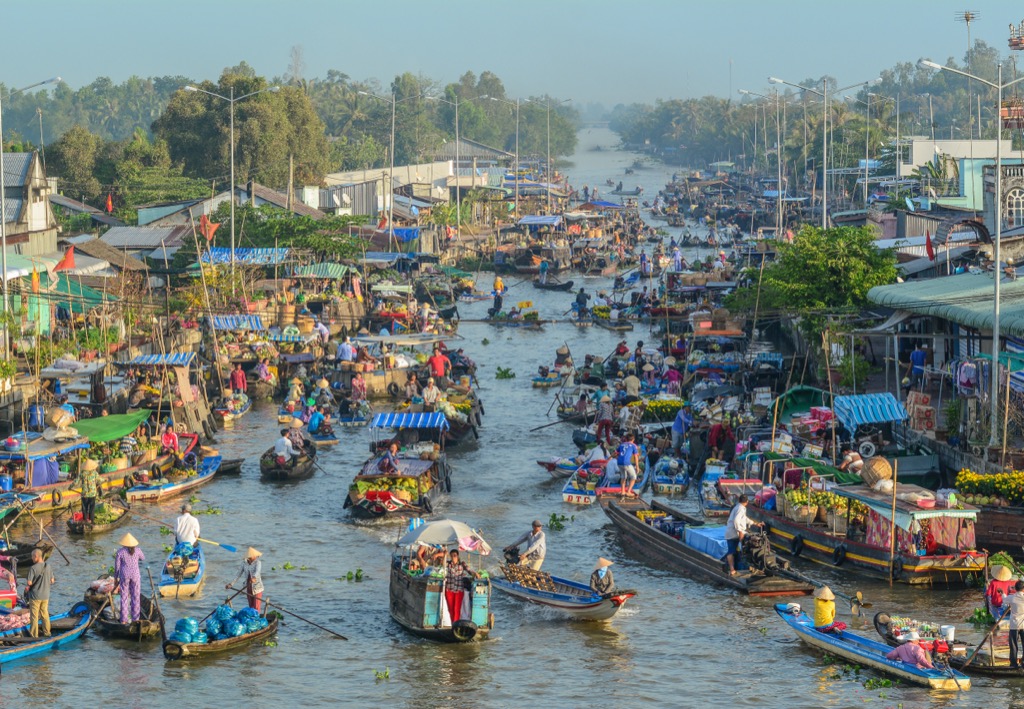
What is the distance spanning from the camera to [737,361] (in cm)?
3956

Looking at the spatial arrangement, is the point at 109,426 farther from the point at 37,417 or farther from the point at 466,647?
the point at 466,647

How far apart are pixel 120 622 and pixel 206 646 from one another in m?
1.48

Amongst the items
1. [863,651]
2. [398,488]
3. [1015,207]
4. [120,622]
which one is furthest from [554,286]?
[863,651]

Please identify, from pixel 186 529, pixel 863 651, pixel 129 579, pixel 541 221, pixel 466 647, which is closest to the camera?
pixel 863 651

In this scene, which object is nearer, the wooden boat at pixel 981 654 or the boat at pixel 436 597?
the wooden boat at pixel 981 654

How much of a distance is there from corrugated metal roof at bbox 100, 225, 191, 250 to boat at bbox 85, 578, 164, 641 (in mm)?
35610

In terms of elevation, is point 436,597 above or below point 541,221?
below

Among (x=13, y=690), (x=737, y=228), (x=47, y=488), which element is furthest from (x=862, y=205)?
(x=13, y=690)

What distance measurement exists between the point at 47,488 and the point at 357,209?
50540mm

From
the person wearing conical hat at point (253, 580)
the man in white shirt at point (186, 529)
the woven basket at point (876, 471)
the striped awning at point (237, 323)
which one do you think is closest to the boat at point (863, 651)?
the woven basket at point (876, 471)

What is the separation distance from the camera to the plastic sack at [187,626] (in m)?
19.7

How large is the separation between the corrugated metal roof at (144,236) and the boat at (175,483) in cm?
2540

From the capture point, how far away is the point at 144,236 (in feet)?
188

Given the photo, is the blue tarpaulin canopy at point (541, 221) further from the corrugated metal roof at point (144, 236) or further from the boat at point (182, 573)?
the boat at point (182, 573)
